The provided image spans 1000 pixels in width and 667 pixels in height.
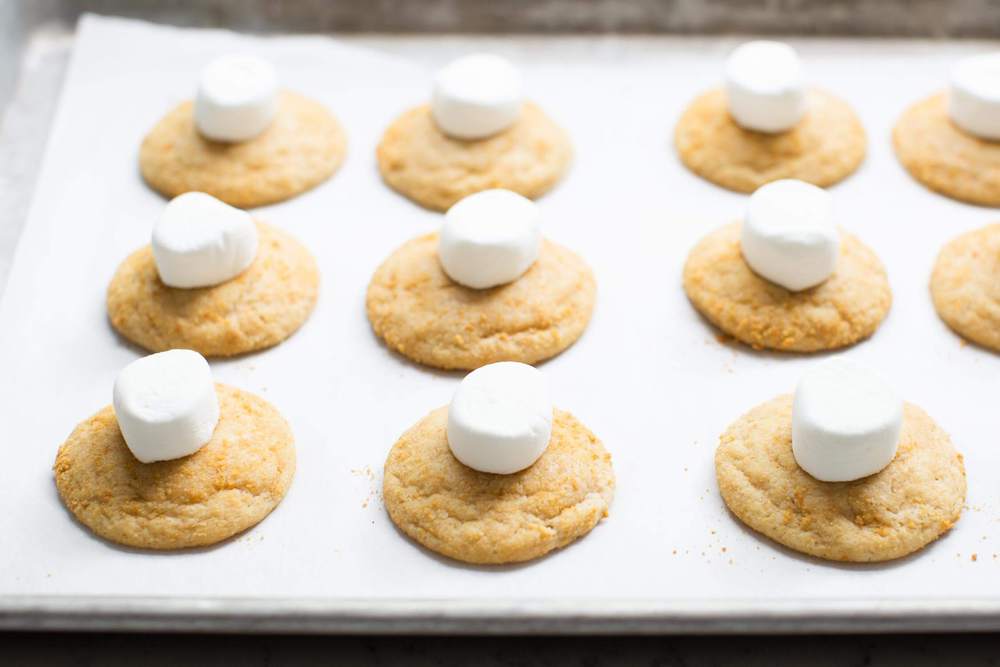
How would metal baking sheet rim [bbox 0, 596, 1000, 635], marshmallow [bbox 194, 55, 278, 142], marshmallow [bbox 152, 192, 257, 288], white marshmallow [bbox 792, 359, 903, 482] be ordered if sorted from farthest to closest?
marshmallow [bbox 194, 55, 278, 142] < marshmallow [bbox 152, 192, 257, 288] < white marshmallow [bbox 792, 359, 903, 482] < metal baking sheet rim [bbox 0, 596, 1000, 635]

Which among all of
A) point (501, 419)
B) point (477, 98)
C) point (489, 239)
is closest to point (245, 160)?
point (477, 98)

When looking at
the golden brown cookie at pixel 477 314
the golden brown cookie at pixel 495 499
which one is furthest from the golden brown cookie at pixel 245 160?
the golden brown cookie at pixel 495 499

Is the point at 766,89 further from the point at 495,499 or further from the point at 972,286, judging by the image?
the point at 495,499

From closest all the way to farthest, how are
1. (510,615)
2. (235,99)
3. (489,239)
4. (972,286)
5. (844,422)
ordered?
(510,615) < (844,422) < (489,239) < (972,286) < (235,99)

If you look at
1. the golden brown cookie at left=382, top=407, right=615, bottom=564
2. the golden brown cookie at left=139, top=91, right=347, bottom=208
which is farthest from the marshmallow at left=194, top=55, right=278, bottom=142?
the golden brown cookie at left=382, top=407, right=615, bottom=564

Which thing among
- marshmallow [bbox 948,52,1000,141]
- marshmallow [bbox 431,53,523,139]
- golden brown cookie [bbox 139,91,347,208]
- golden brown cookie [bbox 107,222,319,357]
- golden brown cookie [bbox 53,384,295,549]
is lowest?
golden brown cookie [bbox 53,384,295,549]

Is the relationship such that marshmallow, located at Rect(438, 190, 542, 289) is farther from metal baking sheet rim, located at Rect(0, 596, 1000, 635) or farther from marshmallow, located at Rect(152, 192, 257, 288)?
metal baking sheet rim, located at Rect(0, 596, 1000, 635)
